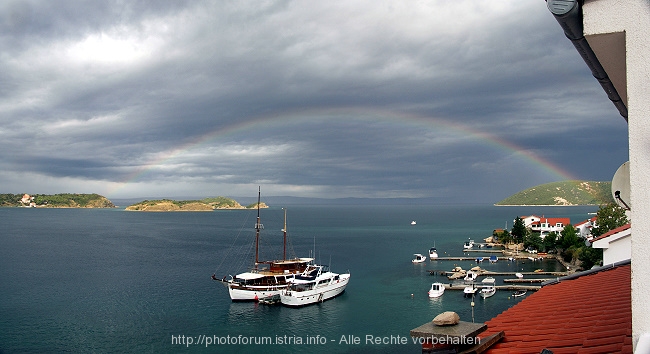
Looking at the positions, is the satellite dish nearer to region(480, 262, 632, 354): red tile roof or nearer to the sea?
region(480, 262, 632, 354): red tile roof

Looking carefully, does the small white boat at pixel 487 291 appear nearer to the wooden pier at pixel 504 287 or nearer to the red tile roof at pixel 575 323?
the wooden pier at pixel 504 287

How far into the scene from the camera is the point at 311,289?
179 feet

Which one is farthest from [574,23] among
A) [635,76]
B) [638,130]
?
[638,130]

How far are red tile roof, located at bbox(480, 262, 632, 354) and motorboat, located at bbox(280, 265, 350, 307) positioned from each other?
4674 cm

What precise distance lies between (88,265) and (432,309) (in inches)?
2590

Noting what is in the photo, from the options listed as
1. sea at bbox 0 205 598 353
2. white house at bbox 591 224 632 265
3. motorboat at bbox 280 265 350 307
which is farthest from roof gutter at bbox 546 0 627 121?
motorboat at bbox 280 265 350 307

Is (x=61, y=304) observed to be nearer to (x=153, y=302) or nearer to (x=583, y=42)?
(x=153, y=302)

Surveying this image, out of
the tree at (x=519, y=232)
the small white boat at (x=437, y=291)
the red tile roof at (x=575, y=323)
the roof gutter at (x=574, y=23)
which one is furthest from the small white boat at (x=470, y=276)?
the roof gutter at (x=574, y=23)

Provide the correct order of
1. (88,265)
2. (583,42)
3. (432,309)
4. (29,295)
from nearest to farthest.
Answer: (583,42) → (432,309) → (29,295) → (88,265)

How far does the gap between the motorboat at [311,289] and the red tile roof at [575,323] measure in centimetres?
4674

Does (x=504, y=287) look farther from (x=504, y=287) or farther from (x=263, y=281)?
(x=263, y=281)

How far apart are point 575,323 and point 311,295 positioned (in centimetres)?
5021

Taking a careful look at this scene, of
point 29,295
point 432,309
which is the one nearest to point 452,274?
point 432,309

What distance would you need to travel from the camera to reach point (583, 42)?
3.38m
